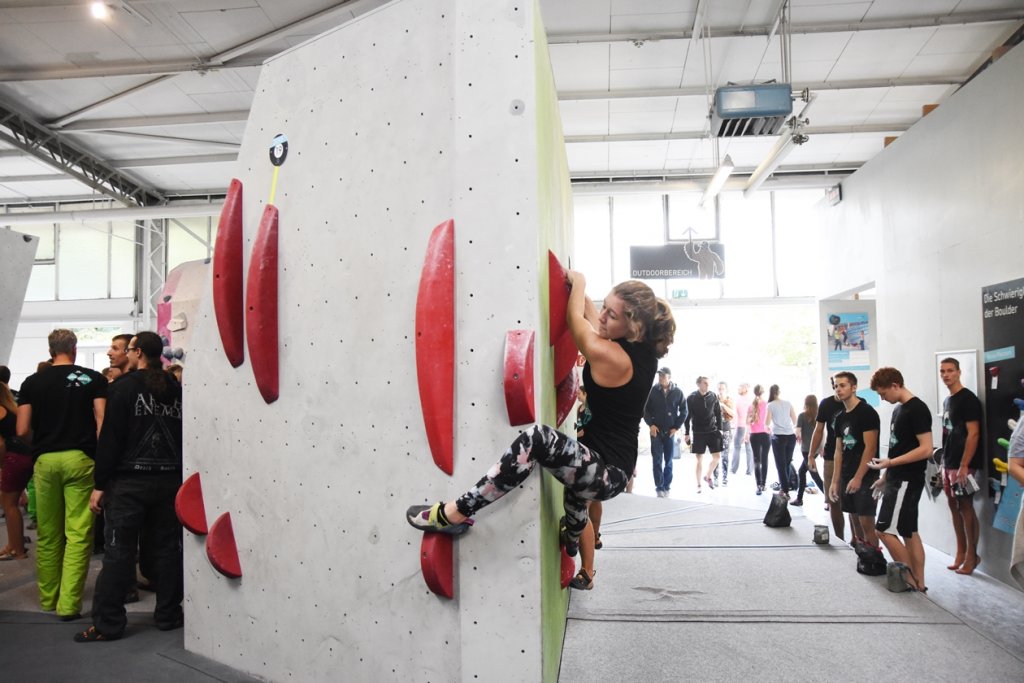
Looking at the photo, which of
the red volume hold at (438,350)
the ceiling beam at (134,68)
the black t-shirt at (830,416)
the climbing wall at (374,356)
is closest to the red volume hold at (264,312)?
the climbing wall at (374,356)

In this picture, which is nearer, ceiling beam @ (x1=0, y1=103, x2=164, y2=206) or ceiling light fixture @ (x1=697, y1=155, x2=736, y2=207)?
ceiling light fixture @ (x1=697, y1=155, x2=736, y2=207)

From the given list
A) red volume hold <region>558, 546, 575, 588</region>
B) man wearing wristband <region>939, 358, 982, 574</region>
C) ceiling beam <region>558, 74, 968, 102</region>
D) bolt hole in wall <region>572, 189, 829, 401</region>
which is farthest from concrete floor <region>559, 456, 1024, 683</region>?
bolt hole in wall <region>572, 189, 829, 401</region>

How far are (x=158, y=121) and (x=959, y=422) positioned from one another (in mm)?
8701

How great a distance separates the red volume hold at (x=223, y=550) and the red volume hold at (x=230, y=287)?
2.27ft

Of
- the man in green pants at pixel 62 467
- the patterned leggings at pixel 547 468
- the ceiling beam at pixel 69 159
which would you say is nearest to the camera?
the patterned leggings at pixel 547 468

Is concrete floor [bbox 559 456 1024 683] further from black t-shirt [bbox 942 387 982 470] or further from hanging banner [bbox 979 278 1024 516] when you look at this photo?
black t-shirt [bbox 942 387 982 470]

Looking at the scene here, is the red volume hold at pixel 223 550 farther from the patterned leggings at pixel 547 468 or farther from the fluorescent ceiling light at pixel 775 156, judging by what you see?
the fluorescent ceiling light at pixel 775 156

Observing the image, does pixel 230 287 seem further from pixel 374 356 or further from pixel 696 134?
pixel 696 134

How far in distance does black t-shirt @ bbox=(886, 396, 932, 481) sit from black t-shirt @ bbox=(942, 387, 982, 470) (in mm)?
842

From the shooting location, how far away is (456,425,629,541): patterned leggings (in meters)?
2.07

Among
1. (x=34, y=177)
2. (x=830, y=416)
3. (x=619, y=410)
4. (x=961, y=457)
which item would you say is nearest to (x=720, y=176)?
(x=830, y=416)

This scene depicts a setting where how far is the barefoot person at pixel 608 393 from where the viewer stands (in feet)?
7.49

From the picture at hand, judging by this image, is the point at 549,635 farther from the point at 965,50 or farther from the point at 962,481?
the point at 965,50

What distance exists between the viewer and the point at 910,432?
414cm
